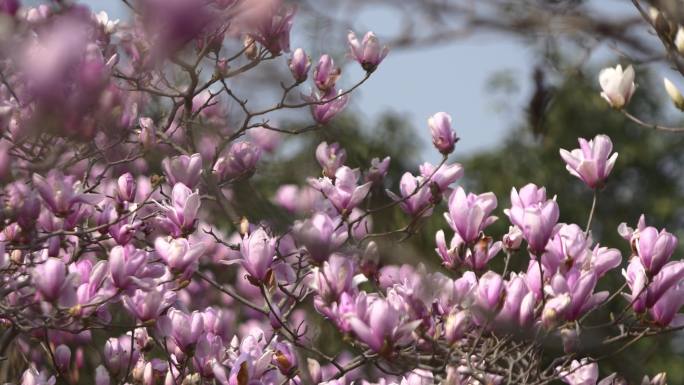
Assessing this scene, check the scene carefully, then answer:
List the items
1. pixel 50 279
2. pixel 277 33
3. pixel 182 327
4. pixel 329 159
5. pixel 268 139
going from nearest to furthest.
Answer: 1. pixel 50 279
2. pixel 182 327
3. pixel 277 33
4. pixel 329 159
5. pixel 268 139

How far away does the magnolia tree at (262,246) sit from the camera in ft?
8.75

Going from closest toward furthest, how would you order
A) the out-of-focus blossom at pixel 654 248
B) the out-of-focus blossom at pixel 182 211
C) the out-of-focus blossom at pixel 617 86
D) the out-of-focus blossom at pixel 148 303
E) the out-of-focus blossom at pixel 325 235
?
the out-of-focus blossom at pixel 325 235 < the out-of-focus blossom at pixel 654 248 < the out-of-focus blossom at pixel 148 303 < the out-of-focus blossom at pixel 182 211 < the out-of-focus blossom at pixel 617 86

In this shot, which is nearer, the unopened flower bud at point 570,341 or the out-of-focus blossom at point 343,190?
→ the unopened flower bud at point 570,341

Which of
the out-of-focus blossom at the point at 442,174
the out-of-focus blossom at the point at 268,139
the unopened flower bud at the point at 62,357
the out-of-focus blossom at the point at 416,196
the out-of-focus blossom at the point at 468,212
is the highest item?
the out-of-focus blossom at the point at 468,212

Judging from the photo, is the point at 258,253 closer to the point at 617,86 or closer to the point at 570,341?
the point at 570,341

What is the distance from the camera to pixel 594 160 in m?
3.38

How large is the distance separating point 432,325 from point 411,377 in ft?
0.90

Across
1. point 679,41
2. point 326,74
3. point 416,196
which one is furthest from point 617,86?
point 326,74

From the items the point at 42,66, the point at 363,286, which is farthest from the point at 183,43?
the point at 363,286

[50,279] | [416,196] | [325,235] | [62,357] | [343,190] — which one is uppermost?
→ [50,279]

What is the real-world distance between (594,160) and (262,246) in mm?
1138

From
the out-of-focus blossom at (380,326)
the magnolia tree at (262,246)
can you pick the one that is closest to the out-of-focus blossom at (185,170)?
the magnolia tree at (262,246)

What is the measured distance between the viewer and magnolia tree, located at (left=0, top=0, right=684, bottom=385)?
2668 millimetres

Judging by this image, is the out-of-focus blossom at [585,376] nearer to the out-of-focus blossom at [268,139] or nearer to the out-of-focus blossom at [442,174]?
the out-of-focus blossom at [442,174]
